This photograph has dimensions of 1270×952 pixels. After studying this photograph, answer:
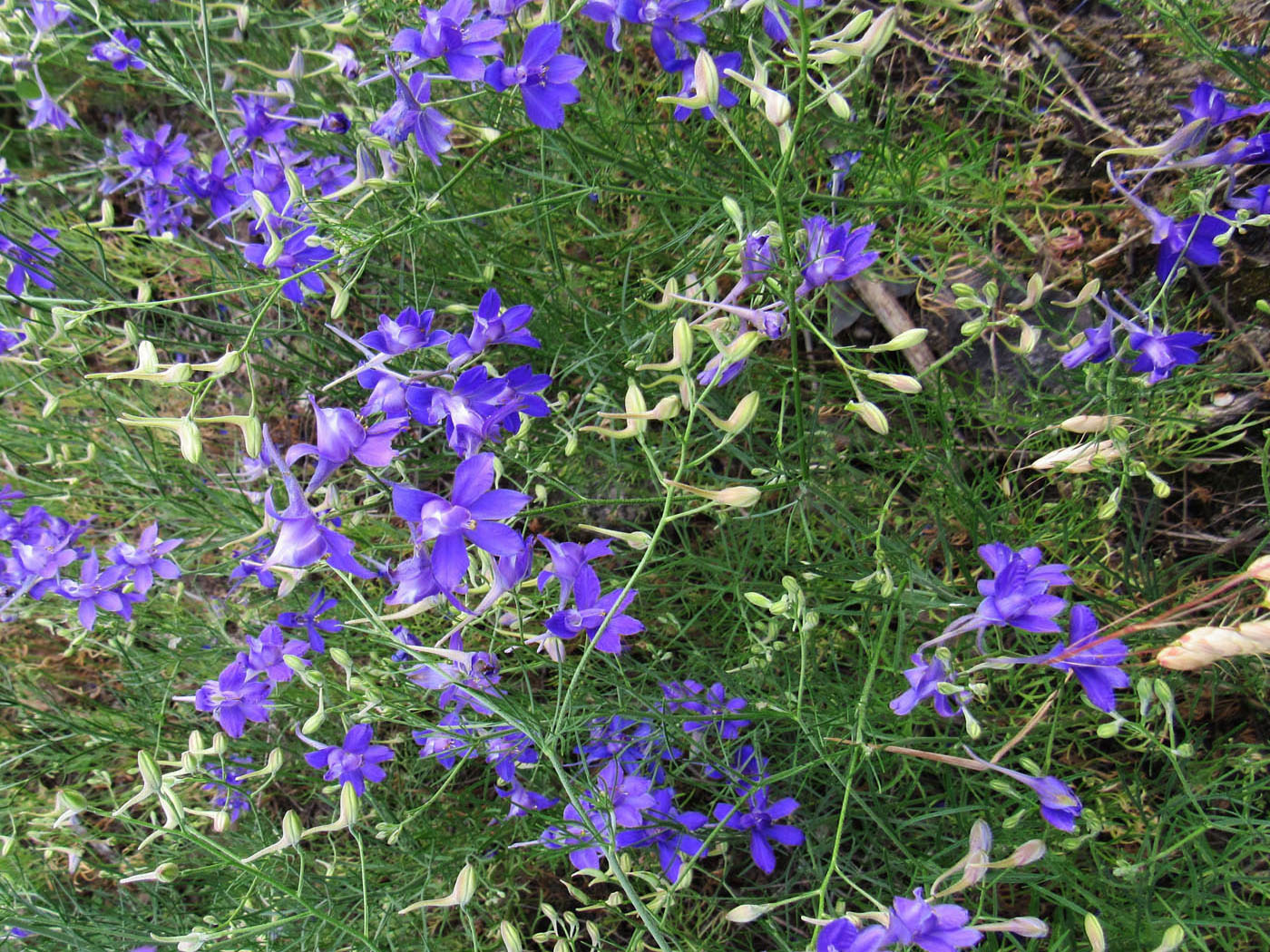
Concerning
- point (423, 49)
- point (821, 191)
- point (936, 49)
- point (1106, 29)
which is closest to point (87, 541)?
point (423, 49)

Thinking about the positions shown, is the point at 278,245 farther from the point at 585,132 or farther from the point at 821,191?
the point at 821,191

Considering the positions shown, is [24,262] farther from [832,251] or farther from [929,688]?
[929,688]

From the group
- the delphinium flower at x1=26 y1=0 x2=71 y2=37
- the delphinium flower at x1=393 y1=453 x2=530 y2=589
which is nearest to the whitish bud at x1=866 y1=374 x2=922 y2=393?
the delphinium flower at x1=393 y1=453 x2=530 y2=589

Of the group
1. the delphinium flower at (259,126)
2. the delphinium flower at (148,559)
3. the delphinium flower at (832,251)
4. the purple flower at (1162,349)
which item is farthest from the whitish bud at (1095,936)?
the delphinium flower at (259,126)

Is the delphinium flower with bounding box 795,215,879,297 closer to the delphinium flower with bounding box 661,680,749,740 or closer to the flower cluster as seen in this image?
the delphinium flower with bounding box 661,680,749,740

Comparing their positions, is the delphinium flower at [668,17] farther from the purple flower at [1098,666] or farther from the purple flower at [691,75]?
the purple flower at [1098,666]
